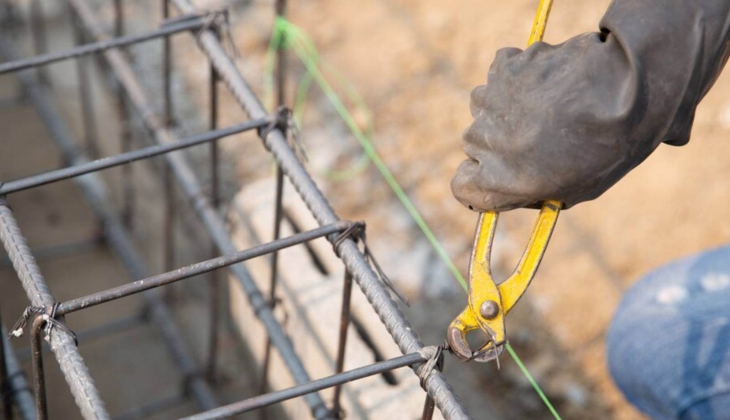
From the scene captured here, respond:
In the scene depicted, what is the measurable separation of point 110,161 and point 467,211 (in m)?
2.82

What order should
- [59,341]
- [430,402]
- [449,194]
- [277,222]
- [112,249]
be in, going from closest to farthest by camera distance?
[59,341] < [430,402] < [277,222] < [112,249] < [449,194]

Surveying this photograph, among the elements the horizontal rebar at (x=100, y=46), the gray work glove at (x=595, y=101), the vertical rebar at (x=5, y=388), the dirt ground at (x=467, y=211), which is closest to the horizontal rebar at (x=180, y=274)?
the gray work glove at (x=595, y=101)

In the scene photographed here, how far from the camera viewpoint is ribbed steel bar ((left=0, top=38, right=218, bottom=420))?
214 cm

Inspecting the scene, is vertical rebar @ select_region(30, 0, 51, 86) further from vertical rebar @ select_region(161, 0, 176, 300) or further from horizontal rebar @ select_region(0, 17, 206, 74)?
horizontal rebar @ select_region(0, 17, 206, 74)

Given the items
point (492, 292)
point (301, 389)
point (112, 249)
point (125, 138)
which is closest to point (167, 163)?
point (125, 138)

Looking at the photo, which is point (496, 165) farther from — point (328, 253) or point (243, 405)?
point (328, 253)

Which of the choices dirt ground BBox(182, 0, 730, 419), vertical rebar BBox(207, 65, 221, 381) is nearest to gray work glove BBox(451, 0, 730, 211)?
vertical rebar BBox(207, 65, 221, 381)

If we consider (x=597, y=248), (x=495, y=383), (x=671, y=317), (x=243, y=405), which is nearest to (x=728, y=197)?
(x=597, y=248)

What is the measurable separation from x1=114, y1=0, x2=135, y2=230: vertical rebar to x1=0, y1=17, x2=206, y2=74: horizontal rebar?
0.76 m

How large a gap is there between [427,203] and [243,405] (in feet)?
10.3

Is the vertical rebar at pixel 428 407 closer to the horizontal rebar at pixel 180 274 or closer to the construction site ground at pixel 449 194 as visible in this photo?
the horizontal rebar at pixel 180 274

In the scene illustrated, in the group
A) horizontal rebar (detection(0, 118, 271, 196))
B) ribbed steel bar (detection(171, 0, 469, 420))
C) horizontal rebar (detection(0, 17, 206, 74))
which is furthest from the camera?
horizontal rebar (detection(0, 17, 206, 74))

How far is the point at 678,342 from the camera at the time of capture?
10.2 ft

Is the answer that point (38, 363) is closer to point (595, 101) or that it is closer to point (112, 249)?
point (595, 101)
